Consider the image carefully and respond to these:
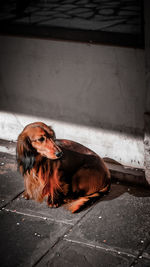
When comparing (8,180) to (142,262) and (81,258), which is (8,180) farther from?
(142,262)

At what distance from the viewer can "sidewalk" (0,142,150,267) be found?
3477mm

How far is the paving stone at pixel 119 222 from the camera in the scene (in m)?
3.66

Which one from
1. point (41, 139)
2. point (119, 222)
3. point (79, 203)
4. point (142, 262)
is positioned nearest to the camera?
point (142, 262)

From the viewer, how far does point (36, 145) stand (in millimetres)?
3783

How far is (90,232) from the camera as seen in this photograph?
→ 3.80m

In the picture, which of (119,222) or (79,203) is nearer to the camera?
(119,222)

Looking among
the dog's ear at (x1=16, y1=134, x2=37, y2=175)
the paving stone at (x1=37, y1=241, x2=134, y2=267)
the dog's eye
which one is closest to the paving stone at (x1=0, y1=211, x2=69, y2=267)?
the paving stone at (x1=37, y1=241, x2=134, y2=267)

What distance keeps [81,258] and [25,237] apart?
0.62m

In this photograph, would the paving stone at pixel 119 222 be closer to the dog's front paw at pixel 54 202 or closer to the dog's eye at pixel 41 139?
the dog's front paw at pixel 54 202

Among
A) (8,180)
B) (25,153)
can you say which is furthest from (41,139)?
(8,180)

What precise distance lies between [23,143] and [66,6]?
7.95ft

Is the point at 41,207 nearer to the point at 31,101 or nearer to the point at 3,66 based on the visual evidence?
the point at 31,101

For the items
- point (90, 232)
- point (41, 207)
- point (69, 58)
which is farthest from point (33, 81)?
point (90, 232)

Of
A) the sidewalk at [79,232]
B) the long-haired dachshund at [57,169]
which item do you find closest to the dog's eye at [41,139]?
the long-haired dachshund at [57,169]
